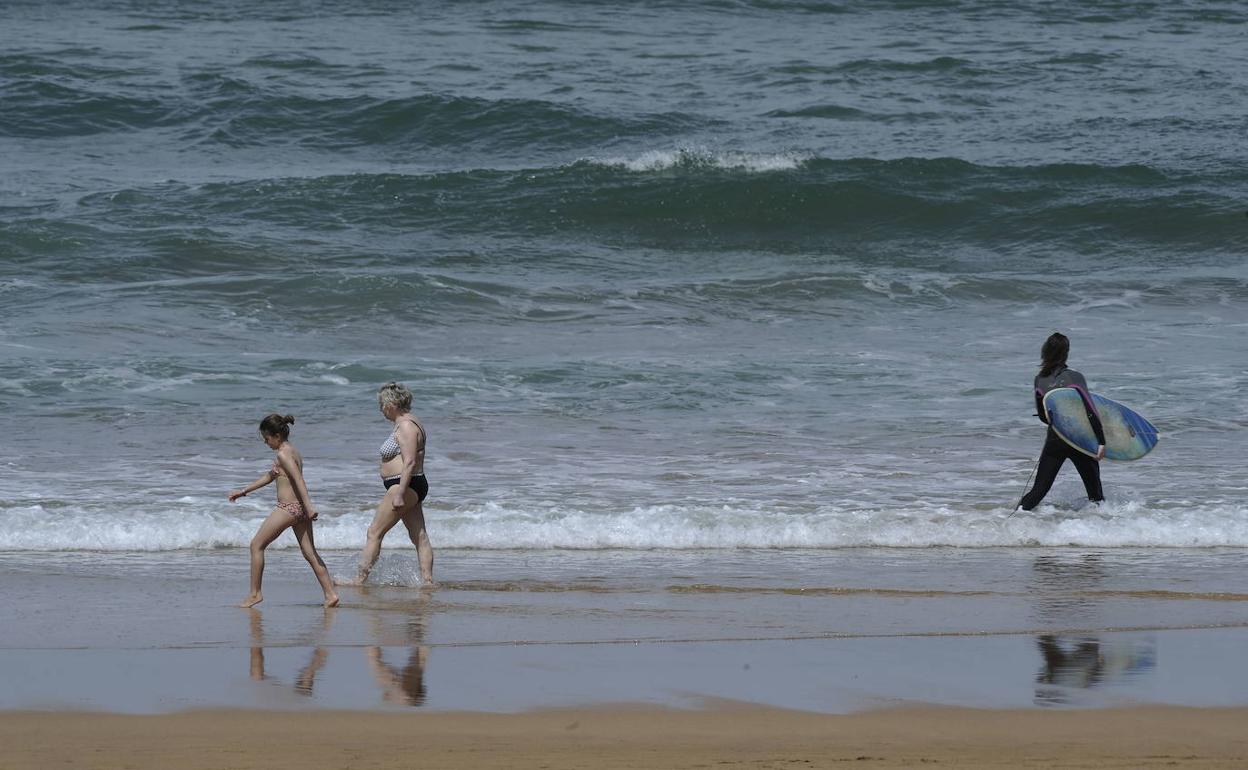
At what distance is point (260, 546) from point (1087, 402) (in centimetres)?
537

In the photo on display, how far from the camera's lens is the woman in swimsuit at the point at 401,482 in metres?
8.02

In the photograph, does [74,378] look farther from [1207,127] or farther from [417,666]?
[1207,127]

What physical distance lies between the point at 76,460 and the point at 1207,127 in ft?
68.5

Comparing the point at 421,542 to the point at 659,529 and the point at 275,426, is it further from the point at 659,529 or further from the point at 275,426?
the point at 659,529

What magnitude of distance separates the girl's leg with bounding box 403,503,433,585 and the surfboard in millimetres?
4203

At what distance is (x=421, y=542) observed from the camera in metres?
8.14

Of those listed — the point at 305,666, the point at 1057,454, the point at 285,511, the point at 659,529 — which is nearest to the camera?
the point at 305,666

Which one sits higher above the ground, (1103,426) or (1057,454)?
(1103,426)

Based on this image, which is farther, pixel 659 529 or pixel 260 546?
pixel 659 529

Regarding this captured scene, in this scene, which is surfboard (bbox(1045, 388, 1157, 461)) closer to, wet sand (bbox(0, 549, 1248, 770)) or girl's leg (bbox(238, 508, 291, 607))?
wet sand (bbox(0, 549, 1248, 770))

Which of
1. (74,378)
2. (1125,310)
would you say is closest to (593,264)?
(1125,310)

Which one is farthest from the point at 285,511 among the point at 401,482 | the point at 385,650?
the point at 385,650

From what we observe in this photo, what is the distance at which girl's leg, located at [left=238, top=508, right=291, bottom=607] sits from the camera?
7.45 metres

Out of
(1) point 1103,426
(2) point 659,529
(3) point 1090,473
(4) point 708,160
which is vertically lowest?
(2) point 659,529
